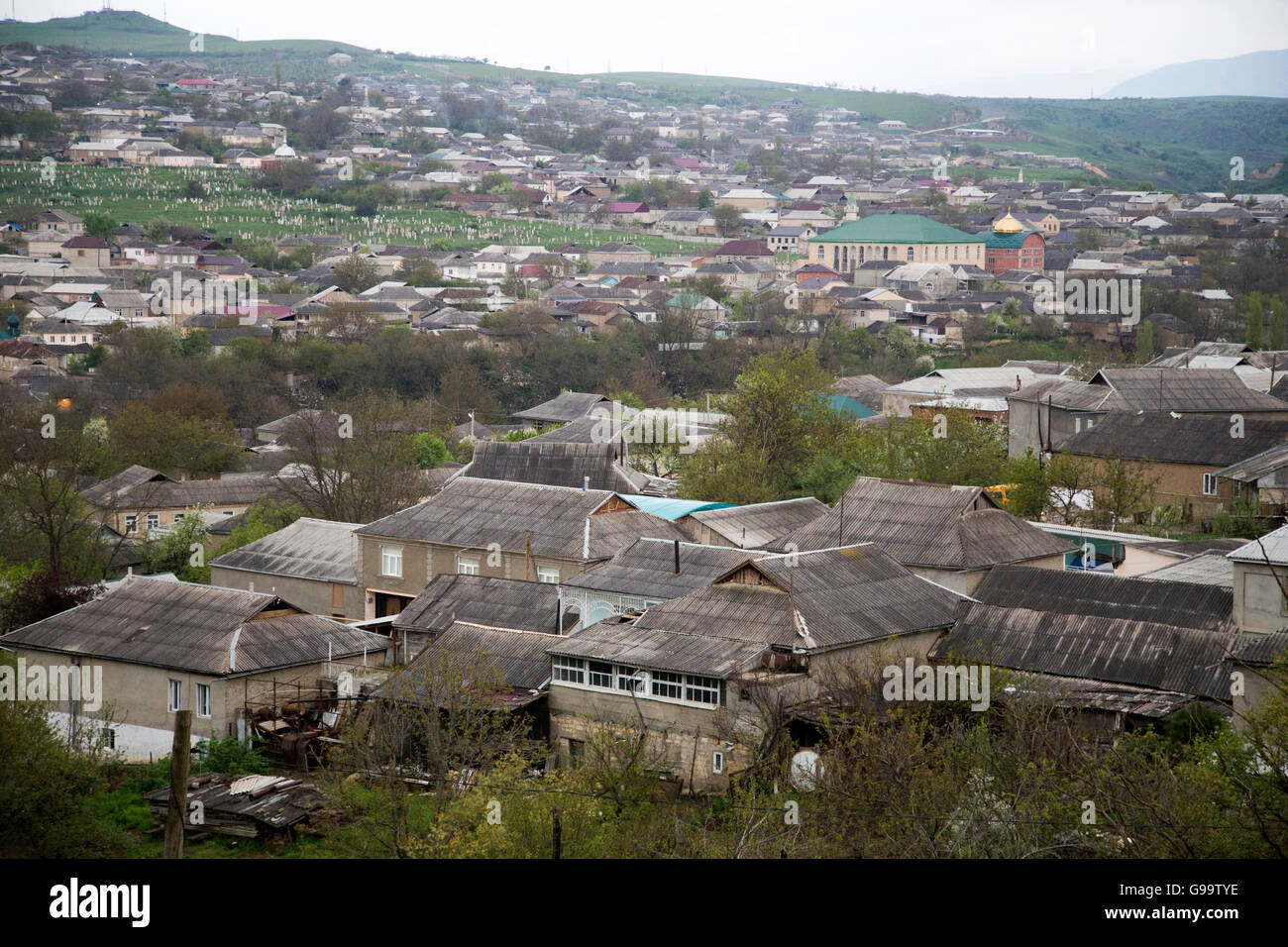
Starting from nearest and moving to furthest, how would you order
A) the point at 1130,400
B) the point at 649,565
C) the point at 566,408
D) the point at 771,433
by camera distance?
the point at 649,565, the point at 771,433, the point at 1130,400, the point at 566,408

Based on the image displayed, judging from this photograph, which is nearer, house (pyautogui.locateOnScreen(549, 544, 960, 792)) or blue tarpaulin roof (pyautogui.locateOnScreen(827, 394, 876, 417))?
house (pyautogui.locateOnScreen(549, 544, 960, 792))

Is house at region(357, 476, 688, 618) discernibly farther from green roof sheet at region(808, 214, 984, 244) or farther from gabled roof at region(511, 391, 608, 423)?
green roof sheet at region(808, 214, 984, 244)

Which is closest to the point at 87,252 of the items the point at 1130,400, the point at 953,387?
the point at 953,387

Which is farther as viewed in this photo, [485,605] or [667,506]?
[667,506]

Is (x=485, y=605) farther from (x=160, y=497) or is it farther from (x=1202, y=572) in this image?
(x=160, y=497)

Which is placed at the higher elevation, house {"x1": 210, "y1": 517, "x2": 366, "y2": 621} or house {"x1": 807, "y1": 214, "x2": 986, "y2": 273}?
house {"x1": 807, "y1": 214, "x2": 986, "y2": 273}

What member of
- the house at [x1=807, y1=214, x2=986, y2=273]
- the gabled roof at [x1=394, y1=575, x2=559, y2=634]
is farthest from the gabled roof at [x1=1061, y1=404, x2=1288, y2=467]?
→ the house at [x1=807, y1=214, x2=986, y2=273]

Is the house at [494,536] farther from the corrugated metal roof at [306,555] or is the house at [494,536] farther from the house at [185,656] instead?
the house at [185,656]
